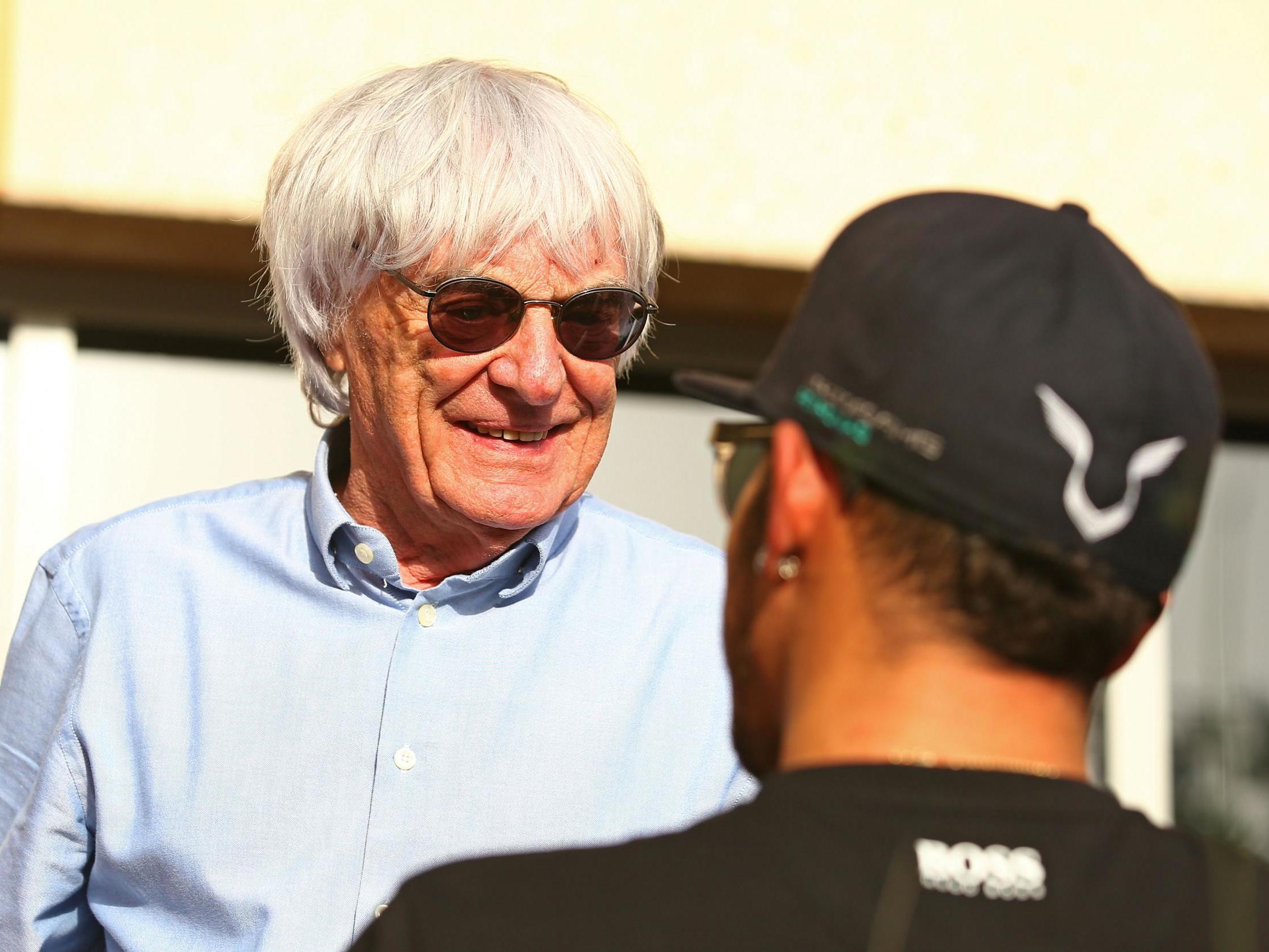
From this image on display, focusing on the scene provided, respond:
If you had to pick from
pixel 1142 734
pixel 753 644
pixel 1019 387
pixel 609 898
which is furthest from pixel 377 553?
pixel 1142 734

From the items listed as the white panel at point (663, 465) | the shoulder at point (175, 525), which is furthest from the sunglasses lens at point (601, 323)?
the white panel at point (663, 465)

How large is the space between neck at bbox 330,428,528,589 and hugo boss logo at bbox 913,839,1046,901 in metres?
1.14

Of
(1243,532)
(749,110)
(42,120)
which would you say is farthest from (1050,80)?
(42,120)

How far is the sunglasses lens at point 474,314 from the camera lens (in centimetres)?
203

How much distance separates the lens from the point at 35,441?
3303 mm

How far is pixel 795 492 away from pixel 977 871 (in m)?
0.31

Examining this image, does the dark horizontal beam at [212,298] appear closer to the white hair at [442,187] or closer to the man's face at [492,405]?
the white hair at [442,187]

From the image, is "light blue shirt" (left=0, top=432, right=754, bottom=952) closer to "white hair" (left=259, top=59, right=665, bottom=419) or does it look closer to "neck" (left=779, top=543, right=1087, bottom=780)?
"white hair" (left=259, top=59, right=665, bottom=419)

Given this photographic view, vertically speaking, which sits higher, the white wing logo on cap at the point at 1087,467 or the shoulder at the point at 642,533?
the white wing logo on cap at the point at 1087,467

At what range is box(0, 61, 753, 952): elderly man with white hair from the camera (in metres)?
1.92

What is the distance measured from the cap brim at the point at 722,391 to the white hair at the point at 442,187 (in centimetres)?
70

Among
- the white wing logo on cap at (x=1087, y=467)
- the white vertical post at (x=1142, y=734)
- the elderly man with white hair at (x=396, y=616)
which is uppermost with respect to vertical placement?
the white wing logo on cap at (x=1087, y=467)

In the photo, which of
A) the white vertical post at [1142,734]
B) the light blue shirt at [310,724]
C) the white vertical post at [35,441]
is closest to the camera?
the light blue shirt at [310,724]

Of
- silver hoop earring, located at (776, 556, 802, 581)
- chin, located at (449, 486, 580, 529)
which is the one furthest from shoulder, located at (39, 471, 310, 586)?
silver hoop earring, located at (776, 556, 802, 581)
